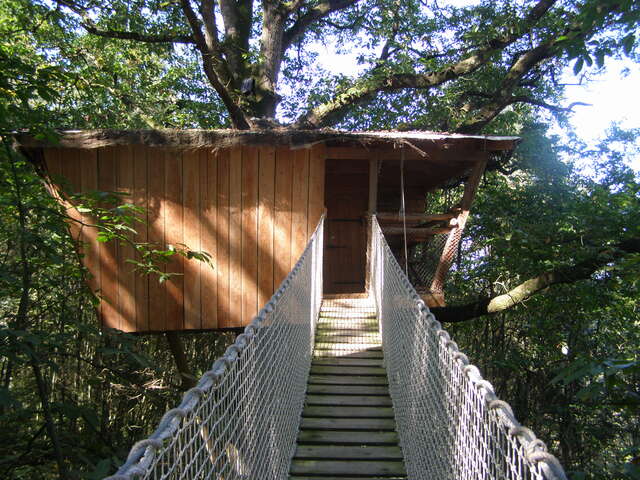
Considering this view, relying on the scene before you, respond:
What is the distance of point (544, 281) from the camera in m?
5.77

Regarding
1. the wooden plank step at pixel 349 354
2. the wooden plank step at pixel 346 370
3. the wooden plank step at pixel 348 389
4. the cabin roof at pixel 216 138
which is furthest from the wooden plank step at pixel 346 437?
the cabin roof at pixel 216 138

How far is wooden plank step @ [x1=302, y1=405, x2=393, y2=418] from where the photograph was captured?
333 centimetres

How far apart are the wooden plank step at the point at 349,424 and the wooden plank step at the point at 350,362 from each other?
2.41 feet

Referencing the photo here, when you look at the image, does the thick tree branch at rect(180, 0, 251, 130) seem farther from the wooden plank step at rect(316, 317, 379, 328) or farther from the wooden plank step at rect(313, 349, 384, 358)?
the wooden plank step at rect(313, 349, 384, 358)

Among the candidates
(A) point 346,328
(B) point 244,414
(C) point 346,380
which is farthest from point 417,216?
(B) point 244,414

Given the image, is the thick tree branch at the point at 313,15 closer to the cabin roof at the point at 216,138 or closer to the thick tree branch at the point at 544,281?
the cabin roof at the point at 216,138

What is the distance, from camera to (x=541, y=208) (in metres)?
7.83

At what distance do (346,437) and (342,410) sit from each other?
1.08 feet

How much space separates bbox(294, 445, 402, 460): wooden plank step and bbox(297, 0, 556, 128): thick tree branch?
6.08 metres

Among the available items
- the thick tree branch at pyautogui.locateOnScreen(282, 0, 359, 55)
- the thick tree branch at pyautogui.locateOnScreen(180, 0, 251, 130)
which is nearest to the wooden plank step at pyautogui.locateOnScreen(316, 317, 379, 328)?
the thick tree branch at pyautogui.locateOnScreen(180, 0, 251, 130)

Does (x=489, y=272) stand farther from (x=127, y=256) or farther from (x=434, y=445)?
(x=434, y=445)

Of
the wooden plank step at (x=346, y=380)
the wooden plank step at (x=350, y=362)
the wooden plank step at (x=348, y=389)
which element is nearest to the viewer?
the wooden plank step at (x=348, y=389)

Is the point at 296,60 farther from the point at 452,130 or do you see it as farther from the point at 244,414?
the point at 244,414

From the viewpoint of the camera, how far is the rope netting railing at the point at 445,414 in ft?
3.92
